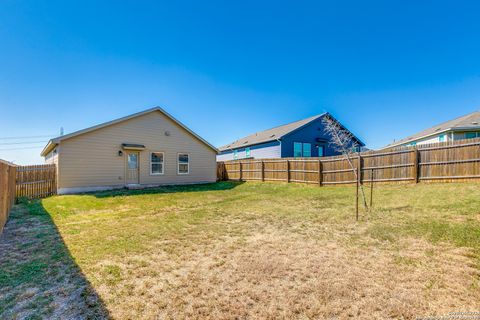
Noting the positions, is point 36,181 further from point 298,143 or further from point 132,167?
point 298,143

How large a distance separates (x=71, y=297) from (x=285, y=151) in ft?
63.9

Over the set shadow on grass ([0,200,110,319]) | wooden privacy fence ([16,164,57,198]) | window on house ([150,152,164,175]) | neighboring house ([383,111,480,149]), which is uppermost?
neighboring house ([383,111,480,149])

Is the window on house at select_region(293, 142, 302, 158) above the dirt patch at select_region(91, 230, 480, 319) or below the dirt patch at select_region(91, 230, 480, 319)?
above

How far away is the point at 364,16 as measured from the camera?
10.9m

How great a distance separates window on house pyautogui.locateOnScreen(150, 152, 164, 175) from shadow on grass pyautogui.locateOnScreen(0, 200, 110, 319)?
32.5ft

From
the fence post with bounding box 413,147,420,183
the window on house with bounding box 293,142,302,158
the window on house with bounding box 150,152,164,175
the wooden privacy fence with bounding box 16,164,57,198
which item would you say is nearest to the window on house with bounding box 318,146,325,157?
the window on house with bounding box 293,142,302,158

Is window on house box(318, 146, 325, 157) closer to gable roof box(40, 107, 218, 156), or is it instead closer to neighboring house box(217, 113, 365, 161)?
neighboring house box(217, 113, 365, 161)

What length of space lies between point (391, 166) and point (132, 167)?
15216 mm

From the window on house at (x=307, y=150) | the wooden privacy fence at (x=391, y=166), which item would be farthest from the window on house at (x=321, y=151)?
the wooden privacy fence at (x=391, y=166)

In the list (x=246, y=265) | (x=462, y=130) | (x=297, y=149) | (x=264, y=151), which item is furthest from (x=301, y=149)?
(x=246, y=265)

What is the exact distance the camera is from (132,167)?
14414 millimetres

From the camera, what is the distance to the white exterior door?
1425 centimetres

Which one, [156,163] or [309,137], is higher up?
[309,137]

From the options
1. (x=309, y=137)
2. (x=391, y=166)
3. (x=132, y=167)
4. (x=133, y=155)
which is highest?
(x=309, y=137)
